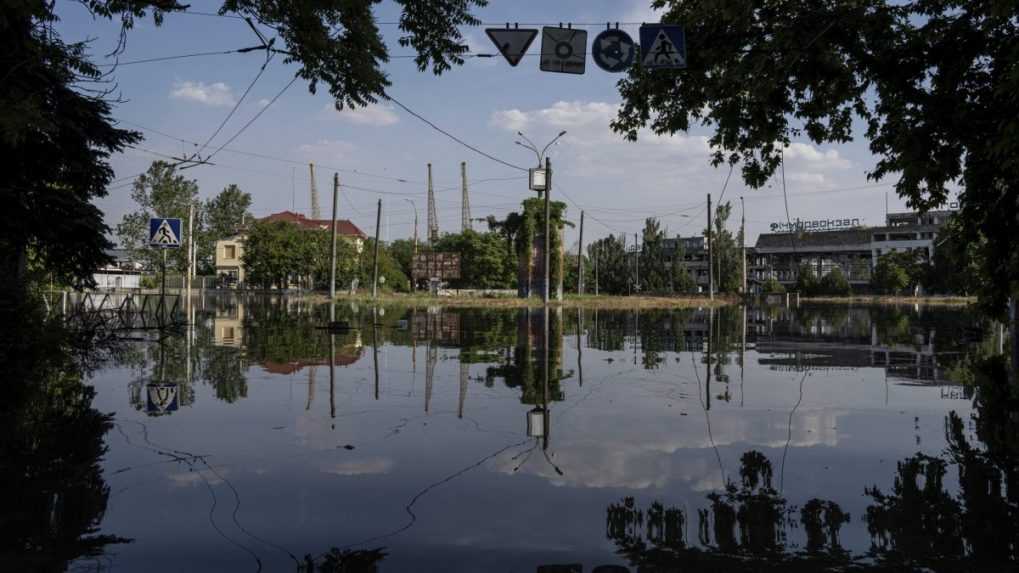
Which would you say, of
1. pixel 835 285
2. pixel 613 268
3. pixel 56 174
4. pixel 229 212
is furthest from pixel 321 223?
pixel 56 174

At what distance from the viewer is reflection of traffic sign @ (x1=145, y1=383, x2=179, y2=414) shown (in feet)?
26.8

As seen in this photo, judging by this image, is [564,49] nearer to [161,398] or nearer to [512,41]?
[512,41]

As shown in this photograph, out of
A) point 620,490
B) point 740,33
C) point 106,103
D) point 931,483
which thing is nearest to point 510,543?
point 620,490

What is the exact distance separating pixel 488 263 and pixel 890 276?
55245 millimetres

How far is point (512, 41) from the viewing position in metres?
10.6

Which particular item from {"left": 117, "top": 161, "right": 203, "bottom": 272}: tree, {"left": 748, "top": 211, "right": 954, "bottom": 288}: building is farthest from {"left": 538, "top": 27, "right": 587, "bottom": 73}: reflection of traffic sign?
{"left": 748, "top": 211, "right": 954, "bottom": 288}: building

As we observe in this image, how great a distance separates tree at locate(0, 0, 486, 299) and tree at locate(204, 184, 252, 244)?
8717 centimetres

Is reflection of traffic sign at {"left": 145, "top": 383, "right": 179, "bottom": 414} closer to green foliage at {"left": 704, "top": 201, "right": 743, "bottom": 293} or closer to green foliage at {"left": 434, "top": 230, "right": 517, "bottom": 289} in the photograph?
green foliage at {"left": 434, "top": 230, "right": 517, "bottom": 289}

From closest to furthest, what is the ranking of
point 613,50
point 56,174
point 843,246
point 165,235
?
Result: point 613,50 → point 56,174 → point 165,235 → point 843,246

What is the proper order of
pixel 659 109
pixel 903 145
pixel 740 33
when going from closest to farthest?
pixel 903 145 → pixel 740 33 → pixel 659 109

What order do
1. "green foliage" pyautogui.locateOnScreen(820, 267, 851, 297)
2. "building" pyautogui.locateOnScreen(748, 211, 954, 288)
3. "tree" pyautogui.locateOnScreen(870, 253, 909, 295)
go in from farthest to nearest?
"building" pyautogui.locateOnScreen(748, 211, 954, 288), "green foliage" pyautogui.locateOnScreen(820, 267, 851, 297), "tree" pyautogui.locateOnScreen(870, 253, 909, 295)

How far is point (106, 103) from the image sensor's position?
51.2ft

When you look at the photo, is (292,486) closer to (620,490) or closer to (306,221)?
(620,490)

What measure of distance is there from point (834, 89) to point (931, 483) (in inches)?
253
